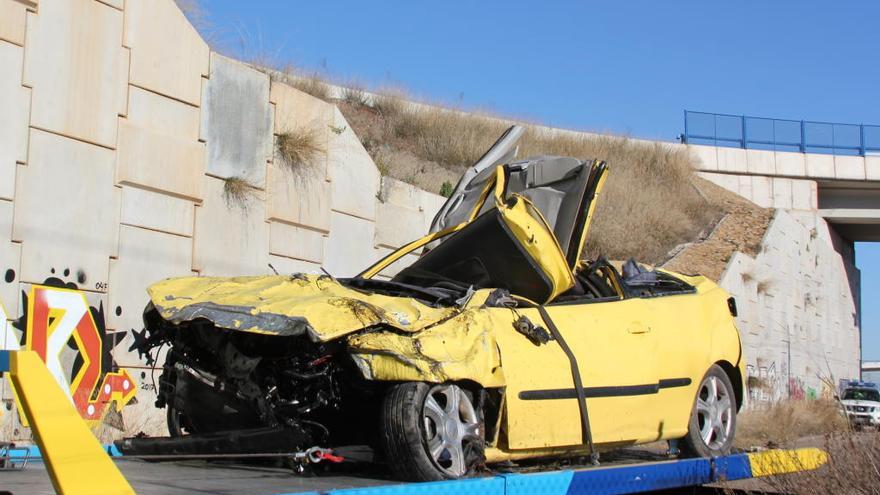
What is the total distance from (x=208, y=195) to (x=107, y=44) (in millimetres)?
1726

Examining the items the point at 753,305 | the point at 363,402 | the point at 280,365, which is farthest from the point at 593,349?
the point at 753,305

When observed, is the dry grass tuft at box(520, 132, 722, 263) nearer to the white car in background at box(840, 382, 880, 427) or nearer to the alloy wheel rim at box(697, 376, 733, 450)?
the white car in background at box(840, 382, 880, 427)

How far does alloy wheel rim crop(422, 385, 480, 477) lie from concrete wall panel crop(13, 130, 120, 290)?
4.59 m

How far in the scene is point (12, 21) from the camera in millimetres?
7855

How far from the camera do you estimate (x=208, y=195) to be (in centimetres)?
953

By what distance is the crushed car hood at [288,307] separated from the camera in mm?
4379

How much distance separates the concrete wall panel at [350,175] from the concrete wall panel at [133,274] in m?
2.82

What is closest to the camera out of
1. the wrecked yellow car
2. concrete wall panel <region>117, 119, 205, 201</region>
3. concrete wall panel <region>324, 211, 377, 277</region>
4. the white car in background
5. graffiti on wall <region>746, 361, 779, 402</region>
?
the wrecked yellow car

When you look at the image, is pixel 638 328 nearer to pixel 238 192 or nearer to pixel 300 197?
pixel 238 192

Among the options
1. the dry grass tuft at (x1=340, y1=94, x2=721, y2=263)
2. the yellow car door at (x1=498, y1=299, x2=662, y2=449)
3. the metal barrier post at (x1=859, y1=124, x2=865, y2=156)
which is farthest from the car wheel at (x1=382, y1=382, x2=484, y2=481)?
the metal barrier post at (x1=859, y1=124, x2=865, y2=156)

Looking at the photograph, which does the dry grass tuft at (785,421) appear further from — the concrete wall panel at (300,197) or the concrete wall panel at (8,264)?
the concrete wall panel at (8,264)

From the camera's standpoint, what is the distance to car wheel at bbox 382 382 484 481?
4.39 metres

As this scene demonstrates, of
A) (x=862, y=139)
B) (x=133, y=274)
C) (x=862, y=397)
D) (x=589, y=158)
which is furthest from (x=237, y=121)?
(x=862, y=139)

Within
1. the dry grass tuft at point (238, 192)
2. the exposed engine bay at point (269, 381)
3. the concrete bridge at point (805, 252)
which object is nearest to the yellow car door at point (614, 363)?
the exposed engine bay at point (269, 381)
